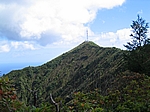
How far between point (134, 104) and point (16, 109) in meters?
4.40

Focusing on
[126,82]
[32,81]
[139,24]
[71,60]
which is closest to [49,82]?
[32,81]

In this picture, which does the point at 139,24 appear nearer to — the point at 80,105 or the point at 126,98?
the point at 126,98

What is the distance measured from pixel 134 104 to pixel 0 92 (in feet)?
15.9

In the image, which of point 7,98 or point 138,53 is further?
point 138,53

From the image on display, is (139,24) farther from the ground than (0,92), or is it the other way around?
(139,24)

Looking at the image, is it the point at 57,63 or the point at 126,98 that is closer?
the point at 126,98

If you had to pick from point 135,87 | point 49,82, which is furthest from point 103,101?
point 49,82

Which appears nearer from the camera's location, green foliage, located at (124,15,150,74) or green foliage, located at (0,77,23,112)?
green foliage, located at (0,77,23,112)

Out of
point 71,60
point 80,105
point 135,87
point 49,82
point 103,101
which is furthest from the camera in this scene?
point 71,60

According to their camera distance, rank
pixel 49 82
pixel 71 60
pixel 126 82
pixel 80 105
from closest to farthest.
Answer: pixel 80 105, pixel 126 82, pixel 49 82, pixel 71 60

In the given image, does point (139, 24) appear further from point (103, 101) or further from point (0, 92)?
point (0, 92)

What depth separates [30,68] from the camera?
141125 millimetres

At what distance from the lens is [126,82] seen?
11938mm

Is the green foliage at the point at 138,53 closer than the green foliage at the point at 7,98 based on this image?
No
